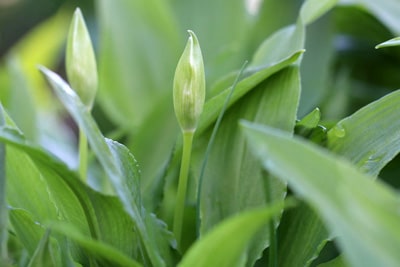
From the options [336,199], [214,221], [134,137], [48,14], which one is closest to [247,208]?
[214,221]

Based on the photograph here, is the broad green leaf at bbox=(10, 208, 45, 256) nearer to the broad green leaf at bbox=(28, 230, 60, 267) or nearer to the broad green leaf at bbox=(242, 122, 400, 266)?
the broad green leaf at bbox=(28, 230, 60, 267)

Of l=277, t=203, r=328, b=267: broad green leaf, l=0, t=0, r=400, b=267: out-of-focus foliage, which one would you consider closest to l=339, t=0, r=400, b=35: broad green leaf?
l=0, t=0, r=400, b=267: out-of-focus foliage

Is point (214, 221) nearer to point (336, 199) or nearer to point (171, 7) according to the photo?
point (336, 199)

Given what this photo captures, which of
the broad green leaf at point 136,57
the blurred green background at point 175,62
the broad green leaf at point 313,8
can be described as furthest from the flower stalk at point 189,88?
the broad green leaf at point 136,57

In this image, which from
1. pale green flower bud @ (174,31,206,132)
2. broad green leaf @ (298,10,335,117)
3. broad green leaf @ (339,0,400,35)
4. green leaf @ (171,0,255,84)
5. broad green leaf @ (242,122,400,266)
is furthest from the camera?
green leaf @ (171,0,255,84)

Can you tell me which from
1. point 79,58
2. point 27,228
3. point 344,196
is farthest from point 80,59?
point 344,196

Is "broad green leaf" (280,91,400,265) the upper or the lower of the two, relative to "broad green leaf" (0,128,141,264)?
upper
